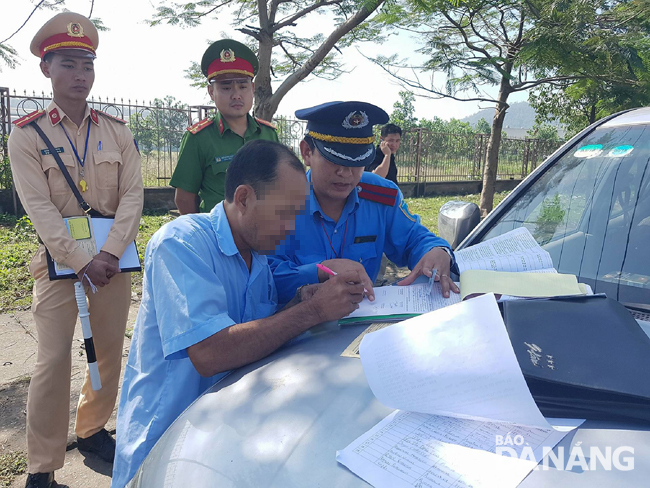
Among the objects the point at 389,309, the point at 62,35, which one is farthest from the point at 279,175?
the point at 62,35

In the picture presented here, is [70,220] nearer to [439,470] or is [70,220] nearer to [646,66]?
[439,470]

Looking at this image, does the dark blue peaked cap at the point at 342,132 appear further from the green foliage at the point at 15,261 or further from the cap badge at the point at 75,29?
the green foliage at the point at 15,261

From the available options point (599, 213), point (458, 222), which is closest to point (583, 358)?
point (599, 213)

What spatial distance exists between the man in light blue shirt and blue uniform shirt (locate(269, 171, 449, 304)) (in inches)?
20.5

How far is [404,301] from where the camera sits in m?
1.53

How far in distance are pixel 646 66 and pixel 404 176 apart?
24.7ft

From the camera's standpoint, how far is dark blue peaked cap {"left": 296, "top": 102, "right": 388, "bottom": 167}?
1885 mm

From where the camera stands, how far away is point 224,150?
2.86m

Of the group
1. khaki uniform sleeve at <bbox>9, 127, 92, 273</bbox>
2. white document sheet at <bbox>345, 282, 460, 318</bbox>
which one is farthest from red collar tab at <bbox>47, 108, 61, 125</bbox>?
white document sheet at <bbox>345, 282, 460, 318</bbox>

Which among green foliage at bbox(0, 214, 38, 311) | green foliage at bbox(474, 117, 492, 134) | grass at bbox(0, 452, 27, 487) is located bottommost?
grass at bbox(0, 452, 27, 487)

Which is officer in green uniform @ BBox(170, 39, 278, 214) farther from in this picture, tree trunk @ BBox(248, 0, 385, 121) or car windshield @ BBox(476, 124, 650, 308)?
tree trunk @ BBox(248, 0, 385, 121)

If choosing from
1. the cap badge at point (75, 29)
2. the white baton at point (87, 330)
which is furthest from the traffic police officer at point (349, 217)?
the cap badge at point (75, 29)

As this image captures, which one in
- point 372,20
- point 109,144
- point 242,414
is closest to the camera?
point 242,414

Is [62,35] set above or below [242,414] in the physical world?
above
